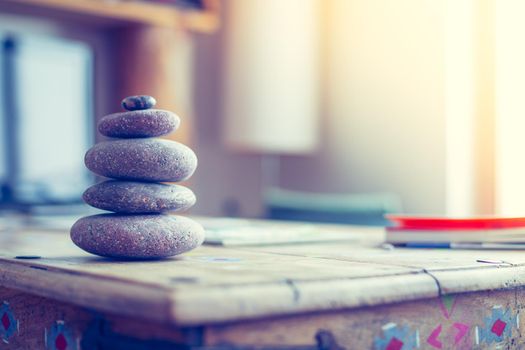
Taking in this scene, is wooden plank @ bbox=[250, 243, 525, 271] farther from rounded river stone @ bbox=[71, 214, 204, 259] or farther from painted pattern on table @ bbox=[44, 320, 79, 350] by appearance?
painted pattern on table @ bbox=[44, 320, 79, 350]

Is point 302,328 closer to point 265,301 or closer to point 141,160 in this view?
point 265,301

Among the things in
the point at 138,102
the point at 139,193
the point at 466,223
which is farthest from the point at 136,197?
the point at 466,223

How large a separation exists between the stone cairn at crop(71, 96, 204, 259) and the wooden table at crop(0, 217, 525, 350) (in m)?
0.02

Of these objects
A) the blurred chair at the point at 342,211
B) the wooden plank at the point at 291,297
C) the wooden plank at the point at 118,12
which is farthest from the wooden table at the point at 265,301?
the wooden plank at the point at 118,12

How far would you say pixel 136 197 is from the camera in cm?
77

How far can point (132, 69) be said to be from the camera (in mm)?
2707

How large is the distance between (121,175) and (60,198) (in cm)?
173

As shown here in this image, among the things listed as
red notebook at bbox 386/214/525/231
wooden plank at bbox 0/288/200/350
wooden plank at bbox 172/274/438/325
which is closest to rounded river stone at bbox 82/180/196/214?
wooden plank at bbox 0/288/200/350

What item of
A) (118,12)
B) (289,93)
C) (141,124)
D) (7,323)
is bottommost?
(7,323)

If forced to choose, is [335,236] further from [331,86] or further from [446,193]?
[331,86]

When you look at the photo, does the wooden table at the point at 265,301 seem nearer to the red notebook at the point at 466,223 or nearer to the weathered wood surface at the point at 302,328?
the weathered wood surface at the point at 302,328

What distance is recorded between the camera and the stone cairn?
760 millimetres

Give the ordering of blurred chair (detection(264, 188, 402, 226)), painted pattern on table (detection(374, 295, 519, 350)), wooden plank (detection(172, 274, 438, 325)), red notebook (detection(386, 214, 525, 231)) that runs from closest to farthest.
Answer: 1. wooden plank (detection(172, 274, 438, 325))
2. painted pattern on table (detection(374, 295, 519, 350))
3. red notebook (detection(386, 214, 525, 231))
4. blurred chair (detection(264, 188, 402, 226))

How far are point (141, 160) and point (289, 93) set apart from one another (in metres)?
2.21
